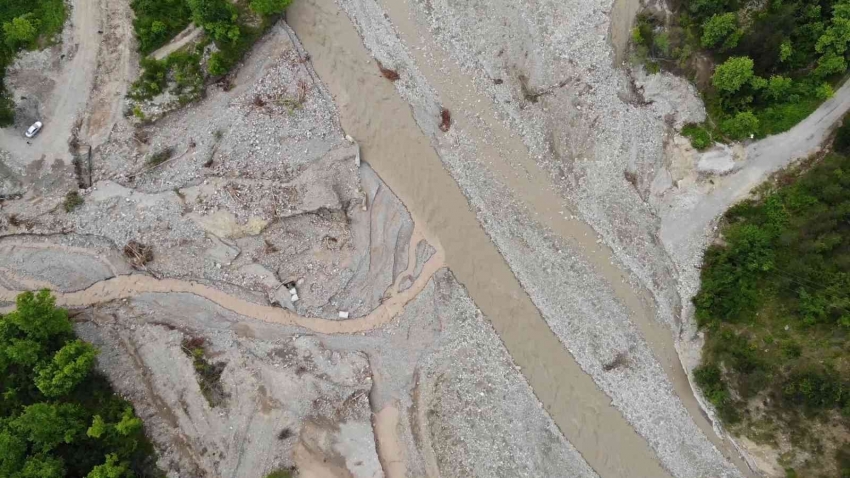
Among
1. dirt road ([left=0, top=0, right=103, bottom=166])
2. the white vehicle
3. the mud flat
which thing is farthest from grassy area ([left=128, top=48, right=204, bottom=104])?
the mud flat

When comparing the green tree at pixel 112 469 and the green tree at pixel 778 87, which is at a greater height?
the green tree at pixel 778 87

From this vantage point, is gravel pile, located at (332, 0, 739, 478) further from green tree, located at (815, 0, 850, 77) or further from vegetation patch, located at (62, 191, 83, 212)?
vegetation patch, located at (62, 191, 83, 212)

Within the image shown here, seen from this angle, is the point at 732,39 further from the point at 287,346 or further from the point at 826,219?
the point at 287,346

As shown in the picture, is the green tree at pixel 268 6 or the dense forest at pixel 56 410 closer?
the dense forest at pixel 56 410

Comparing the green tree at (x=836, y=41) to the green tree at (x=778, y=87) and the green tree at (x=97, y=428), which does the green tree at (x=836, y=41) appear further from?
the green tree at (x=97, y=428)

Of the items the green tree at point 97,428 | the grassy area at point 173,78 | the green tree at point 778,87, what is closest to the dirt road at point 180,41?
the grassy area at point 173,78

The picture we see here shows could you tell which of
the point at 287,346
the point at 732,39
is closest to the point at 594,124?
the point at 732,39

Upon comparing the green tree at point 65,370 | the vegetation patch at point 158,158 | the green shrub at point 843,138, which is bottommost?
the green tree at point 65,370
